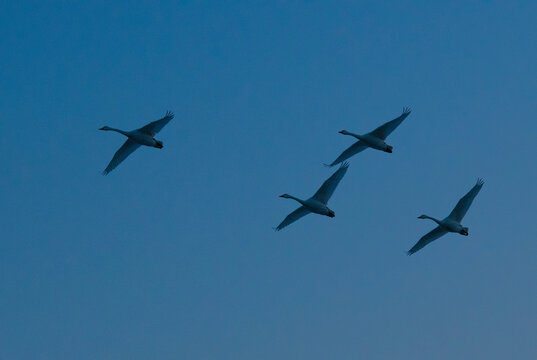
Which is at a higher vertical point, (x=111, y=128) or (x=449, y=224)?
(x=449, y=224)

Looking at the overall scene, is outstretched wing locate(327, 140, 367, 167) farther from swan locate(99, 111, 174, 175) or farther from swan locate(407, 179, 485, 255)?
swan locate(99, 111, 174, 175)

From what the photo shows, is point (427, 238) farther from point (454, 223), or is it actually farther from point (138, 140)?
point (138, 140)

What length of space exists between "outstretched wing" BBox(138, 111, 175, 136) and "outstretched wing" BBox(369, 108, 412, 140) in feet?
50.3

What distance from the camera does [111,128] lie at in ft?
233

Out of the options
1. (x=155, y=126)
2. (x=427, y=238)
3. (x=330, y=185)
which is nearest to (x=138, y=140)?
(x=155, y=126)

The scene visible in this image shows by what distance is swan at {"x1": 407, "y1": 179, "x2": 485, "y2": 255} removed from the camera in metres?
68.1

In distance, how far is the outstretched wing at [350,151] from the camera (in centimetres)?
7356

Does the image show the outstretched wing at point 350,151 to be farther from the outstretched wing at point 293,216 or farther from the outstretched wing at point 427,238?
the outstretched wing at point 427,238

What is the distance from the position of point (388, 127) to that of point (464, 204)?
311 inches

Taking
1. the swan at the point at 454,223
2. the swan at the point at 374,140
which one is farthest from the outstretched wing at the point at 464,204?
the swan at the point at 374,140

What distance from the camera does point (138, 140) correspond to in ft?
221

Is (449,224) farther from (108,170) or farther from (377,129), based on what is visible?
(108,170)

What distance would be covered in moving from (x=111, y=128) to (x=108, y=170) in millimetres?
3611

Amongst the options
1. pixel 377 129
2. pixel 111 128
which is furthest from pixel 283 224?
pixel 111 128
